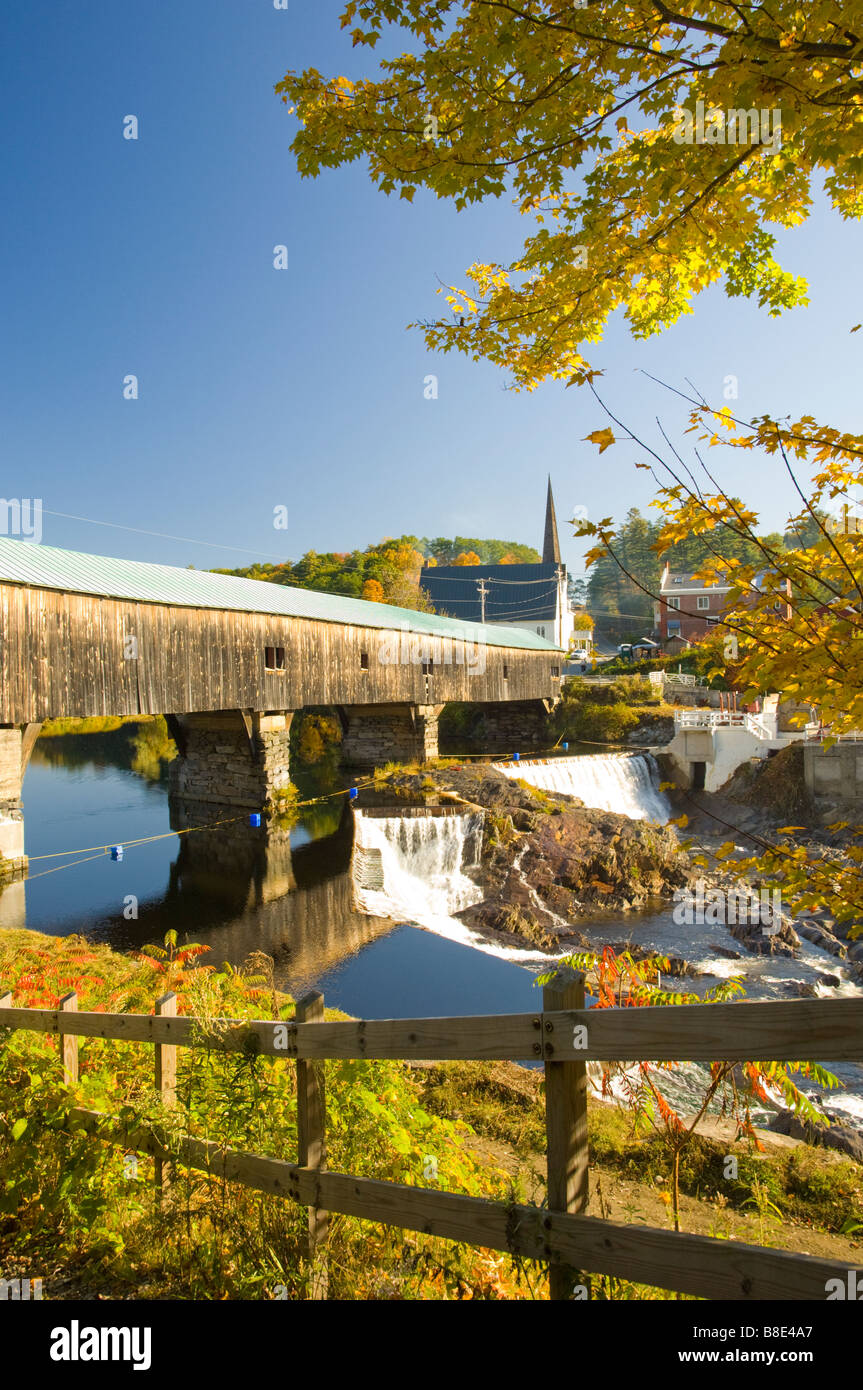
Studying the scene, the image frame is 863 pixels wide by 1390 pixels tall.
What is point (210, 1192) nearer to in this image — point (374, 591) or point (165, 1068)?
point (165, 1068)

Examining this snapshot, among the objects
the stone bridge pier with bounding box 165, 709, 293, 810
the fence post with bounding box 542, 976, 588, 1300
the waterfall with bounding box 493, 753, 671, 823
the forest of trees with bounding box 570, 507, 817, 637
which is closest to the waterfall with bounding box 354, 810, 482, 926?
the stone bridge pier with bounding box 165, 709, 293, 810

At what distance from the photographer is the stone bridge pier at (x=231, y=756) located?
722 inches

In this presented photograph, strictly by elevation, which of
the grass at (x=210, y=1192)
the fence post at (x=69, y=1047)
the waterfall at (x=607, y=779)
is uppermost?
the fence post at (x=69, y=1047)

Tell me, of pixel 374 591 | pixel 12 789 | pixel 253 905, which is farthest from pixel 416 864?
pixel 374 591

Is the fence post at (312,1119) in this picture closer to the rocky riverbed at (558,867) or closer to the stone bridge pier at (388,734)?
the rocky riverbed at (558,867)

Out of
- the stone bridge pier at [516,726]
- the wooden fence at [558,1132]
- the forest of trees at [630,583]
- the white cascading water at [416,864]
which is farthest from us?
the forest of trees at [630,583]

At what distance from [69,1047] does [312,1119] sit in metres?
1.59

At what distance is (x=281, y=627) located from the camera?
18.1m

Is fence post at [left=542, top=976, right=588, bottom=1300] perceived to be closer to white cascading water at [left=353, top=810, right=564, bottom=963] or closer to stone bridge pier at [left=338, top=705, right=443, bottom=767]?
white cascading water at [left=353, top=810, right=564, bottom=963]

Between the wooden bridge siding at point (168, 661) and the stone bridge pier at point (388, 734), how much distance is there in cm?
140

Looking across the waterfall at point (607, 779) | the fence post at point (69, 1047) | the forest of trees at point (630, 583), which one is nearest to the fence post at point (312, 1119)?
the fence post at point (69, 1047)

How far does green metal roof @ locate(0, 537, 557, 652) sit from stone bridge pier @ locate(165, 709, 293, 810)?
2889 mm

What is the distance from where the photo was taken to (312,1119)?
95.5 inches
